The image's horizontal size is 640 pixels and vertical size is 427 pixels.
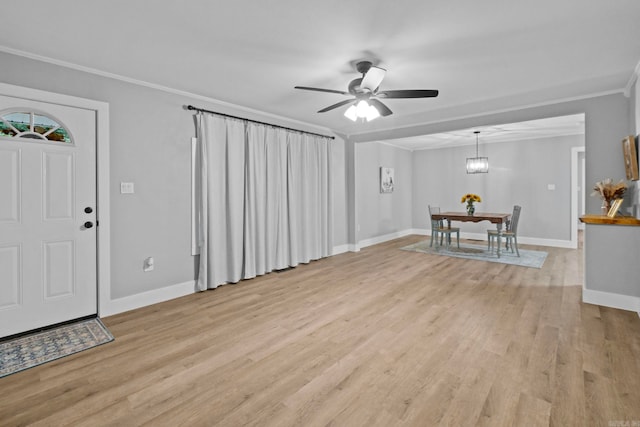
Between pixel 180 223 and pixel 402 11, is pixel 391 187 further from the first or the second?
pixel 402 11

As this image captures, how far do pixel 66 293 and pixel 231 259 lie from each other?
1.76 m

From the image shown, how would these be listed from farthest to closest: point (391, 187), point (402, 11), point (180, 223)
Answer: point (391, 187)
point (180, 223)
point (402, 11)

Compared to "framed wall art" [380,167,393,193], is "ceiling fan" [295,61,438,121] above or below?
above

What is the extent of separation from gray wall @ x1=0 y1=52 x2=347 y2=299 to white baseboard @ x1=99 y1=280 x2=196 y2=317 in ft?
0.18

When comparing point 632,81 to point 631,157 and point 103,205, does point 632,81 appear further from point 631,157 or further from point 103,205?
point 103,205

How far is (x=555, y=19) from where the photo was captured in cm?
228

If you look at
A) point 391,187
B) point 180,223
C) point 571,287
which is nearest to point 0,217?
point 180,223

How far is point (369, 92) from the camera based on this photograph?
3189 millimetres

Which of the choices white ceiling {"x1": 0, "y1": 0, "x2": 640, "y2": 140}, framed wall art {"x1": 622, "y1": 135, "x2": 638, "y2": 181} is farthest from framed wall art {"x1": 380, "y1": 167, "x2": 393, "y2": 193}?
framed wall art {"x1": 622, "y1": 135, "x2": 638, "y2": 181}

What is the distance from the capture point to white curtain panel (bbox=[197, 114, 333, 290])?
4.01 m

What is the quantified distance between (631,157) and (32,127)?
5.73 m

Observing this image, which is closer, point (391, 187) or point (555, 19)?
point (555, 19)

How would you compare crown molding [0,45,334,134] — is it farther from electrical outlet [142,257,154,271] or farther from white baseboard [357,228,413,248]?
white baseboard [357,228,413,248]

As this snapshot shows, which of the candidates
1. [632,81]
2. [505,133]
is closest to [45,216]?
[632,81]
